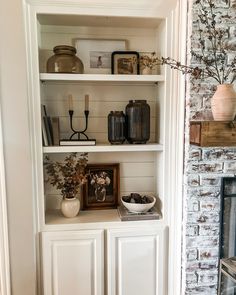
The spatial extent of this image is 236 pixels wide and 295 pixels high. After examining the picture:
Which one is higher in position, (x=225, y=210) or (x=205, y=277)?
(x=225, y=210)

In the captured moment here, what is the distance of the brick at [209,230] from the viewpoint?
1.74 m

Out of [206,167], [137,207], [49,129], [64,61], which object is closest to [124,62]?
→ [64,61]

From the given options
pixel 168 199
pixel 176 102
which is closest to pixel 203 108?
pixel 176 102

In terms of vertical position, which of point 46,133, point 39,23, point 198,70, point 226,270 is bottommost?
point 226,270

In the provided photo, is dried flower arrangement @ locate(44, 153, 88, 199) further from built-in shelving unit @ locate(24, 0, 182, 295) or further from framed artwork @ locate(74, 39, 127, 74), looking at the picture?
framed artwork @ locate(74, 39, 127, 74)

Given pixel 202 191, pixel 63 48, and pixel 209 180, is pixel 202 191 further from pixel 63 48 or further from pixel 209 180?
pixel 63 48

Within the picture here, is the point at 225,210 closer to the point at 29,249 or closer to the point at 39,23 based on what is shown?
the point at 29,249

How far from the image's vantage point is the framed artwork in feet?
6.43

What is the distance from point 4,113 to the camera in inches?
65.2

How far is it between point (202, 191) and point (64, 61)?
1.22 meters

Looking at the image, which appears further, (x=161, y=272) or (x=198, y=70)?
(x=161, y=272)

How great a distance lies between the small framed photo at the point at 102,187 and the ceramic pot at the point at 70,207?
0.14 m

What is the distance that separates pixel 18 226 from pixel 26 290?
0.43 meters

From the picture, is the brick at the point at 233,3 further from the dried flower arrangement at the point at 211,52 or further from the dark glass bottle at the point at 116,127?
the dark glass bottle at the point at 116,127
